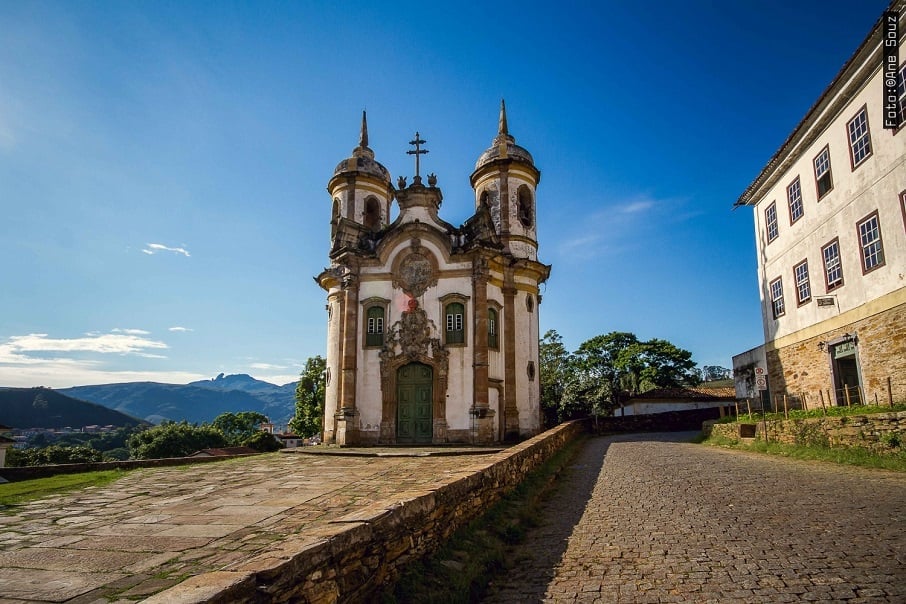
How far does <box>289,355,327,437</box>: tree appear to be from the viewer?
4141 centimetres

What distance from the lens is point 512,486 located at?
9680 millimetres

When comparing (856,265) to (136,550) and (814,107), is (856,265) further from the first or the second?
(136,550)

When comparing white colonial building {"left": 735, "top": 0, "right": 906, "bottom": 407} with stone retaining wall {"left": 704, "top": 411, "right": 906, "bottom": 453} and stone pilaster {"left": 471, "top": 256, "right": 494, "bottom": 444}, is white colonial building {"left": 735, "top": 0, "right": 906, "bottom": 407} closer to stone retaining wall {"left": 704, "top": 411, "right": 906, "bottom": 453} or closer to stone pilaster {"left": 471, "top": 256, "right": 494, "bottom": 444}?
stone retaining wall {"left": 704, "top": 411, "right": 906, "bottom": 453}

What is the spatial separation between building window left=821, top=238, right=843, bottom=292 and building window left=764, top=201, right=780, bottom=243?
376 cm

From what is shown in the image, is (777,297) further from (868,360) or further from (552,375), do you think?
(552,375)

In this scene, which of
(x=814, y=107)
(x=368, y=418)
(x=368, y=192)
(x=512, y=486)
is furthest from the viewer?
(x=368, y=192)

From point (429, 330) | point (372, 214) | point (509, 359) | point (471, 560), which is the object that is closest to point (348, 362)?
point (429, 330)

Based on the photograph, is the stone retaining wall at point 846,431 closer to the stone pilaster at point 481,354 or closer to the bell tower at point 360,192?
the stone pilaster at point 481,354

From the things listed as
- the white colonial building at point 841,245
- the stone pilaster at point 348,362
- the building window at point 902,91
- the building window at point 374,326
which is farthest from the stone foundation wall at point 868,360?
the stone pilaster at point 348,362

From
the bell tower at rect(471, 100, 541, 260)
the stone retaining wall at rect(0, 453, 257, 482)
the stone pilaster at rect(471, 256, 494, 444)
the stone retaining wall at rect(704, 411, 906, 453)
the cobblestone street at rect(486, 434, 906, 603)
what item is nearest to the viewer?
the cobblestone street at rect(486, 434, 906, 603)

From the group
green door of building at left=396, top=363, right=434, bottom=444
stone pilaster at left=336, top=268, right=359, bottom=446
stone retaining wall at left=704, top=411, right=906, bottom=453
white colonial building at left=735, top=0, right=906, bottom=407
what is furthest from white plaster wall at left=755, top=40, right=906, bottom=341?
stone pilaster at left=336, top=268, right=359, bottom=446

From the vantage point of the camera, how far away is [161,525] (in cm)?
638

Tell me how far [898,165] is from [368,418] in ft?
59.1

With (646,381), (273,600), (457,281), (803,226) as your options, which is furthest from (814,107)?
(646,381)
